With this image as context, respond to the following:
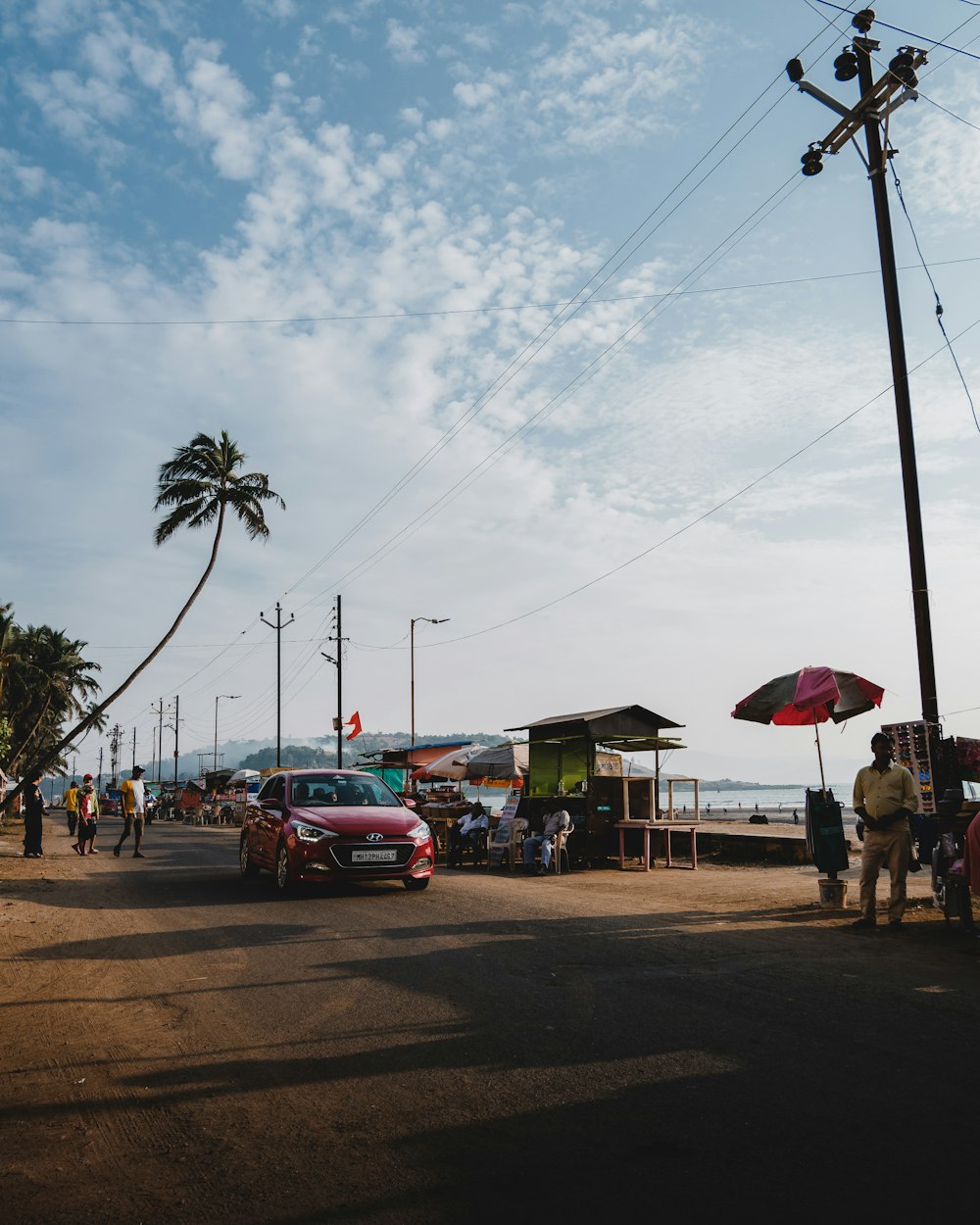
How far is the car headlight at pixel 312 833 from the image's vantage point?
11.8 meters

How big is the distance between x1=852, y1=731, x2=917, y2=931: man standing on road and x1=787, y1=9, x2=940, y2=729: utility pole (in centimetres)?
191

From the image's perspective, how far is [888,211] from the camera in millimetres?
12227

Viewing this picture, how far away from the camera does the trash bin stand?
1116cm

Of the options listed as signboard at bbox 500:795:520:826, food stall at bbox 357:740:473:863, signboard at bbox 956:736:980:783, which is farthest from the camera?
food stall at bbox 357:740:473:863

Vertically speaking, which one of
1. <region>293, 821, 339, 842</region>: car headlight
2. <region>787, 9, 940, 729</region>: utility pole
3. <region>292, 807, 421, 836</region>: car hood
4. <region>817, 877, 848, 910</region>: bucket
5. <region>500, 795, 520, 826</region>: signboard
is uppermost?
<region>787, 9, 940, 729</region>: utility pole

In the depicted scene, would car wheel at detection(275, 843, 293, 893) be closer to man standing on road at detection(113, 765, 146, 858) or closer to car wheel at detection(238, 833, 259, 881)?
car wheel at detection(238, 833, 259, 881)

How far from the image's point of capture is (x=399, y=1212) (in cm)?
312

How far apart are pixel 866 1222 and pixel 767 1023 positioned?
101 inches

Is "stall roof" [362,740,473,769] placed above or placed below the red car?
above

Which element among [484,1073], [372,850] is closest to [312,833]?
[372,850]

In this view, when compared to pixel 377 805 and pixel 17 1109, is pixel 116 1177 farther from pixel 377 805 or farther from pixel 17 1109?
pixel 377 805

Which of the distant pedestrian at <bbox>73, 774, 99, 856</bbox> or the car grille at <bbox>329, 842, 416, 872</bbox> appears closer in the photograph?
the car grille at <bbox>329, 842, 416, 872</bbox>

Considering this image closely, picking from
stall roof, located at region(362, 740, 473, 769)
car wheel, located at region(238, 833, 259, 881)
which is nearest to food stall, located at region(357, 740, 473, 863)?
stall roof, located at region(362, 740, 473, 769)

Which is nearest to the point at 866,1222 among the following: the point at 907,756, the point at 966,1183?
the point at 966,1183
